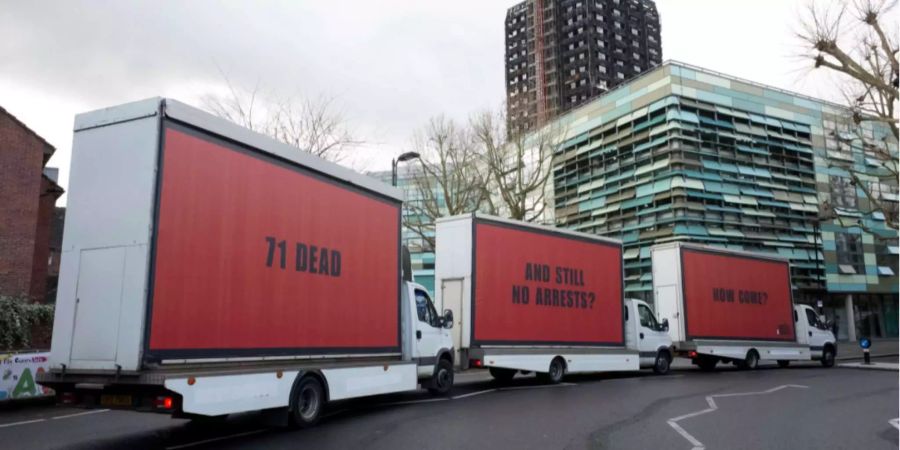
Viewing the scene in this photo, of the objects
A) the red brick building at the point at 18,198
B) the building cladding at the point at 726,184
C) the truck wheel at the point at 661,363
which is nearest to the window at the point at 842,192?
the building cladding at the point at 726,184

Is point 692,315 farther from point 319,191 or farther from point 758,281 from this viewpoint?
point 319,191

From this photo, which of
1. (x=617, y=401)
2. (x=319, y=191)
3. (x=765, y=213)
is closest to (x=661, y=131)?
(x=765, y=213)

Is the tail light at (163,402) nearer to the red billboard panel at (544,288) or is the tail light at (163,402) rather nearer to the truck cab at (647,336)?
the red billboard panel at (544,288)

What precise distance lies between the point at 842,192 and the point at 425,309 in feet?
156

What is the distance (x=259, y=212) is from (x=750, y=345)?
1793 cm

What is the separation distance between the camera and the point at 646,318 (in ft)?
60.9

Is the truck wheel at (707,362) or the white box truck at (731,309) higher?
the white box truck at (731,309)

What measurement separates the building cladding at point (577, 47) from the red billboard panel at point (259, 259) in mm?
84075

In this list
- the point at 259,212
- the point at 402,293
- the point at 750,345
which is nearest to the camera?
the point at 259,212

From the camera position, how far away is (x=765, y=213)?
4712cm

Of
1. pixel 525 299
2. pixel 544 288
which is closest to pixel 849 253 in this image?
pixel 544 288

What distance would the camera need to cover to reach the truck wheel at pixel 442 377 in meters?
12.4

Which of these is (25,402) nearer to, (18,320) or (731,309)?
(18,320)

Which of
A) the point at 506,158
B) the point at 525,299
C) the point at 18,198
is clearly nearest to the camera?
the point at 525,299
